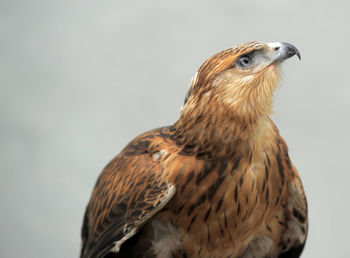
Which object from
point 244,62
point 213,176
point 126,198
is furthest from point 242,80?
point 126,198

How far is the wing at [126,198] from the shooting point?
2.18 meters

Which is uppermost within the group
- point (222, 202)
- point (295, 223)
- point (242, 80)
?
point (242, 80)

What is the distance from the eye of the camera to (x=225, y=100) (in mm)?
2090

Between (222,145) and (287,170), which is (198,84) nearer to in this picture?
(222,145)

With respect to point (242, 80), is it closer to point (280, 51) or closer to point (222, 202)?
point (280, 51)

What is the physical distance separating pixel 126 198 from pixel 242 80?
697 mm

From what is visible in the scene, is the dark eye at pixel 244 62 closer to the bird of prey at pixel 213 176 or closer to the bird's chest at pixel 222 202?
the bird of prey at pixel 213 176

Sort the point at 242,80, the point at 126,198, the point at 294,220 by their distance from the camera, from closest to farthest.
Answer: the point at 242,80, the point at 126,198, the point at 294,220

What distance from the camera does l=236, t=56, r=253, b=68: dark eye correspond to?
83.0 inches

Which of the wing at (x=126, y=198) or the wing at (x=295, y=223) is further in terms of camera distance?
the wing at (x=295, y=223)

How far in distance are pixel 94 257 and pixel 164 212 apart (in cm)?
38

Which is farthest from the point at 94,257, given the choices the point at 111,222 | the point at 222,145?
the point at 222,145

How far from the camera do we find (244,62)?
83.3 inches

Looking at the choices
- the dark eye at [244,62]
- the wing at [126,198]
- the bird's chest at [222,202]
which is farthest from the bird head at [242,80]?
the wing at [126,198]
